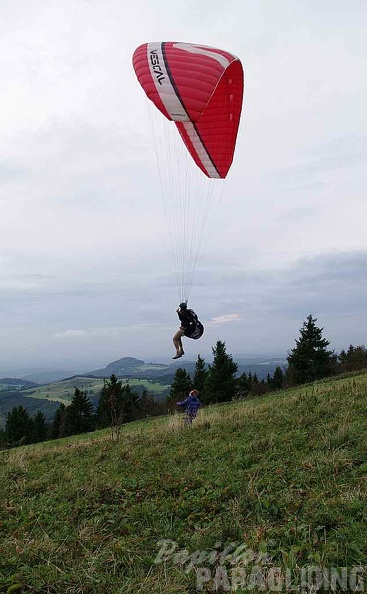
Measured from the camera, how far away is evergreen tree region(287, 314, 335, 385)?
4344cm

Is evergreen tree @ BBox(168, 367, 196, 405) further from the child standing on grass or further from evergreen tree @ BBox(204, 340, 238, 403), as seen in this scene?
the child standing on grass

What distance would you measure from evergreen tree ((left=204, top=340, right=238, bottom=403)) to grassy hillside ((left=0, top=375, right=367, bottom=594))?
37.3 m

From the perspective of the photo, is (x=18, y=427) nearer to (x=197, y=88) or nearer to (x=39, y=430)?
(x=39, y=430)

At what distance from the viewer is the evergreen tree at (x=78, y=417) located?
5575 centimetres

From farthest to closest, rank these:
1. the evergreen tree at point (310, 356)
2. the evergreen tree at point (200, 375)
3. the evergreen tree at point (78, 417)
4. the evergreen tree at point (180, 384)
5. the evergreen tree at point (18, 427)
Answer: the evergreen tree at point (18, 427)
the evergreen tree at point (78, 417)
the evergreen tree at point (200, 375)
the evergreen tree at point (180, 384)
the evergreen tree at point (310, 356)

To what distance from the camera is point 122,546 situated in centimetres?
462

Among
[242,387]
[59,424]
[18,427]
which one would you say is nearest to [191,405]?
[242,387]

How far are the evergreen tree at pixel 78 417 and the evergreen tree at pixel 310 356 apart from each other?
3098 cm

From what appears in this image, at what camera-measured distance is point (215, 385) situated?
45938mm

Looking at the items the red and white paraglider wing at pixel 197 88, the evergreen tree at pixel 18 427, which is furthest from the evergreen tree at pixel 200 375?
the red and white paraglider wing at pixel 197 88

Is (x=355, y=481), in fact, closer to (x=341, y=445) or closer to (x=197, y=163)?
(x=341, y=445)

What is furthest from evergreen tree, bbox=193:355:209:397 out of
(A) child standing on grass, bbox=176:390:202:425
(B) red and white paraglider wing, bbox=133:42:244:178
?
(B) red and white paraglider wing, bbox=133:42:244:178

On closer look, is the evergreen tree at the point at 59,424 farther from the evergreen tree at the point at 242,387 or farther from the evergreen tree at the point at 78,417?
the evergreen tree at the point at 242,387

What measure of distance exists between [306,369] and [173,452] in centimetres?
3883
